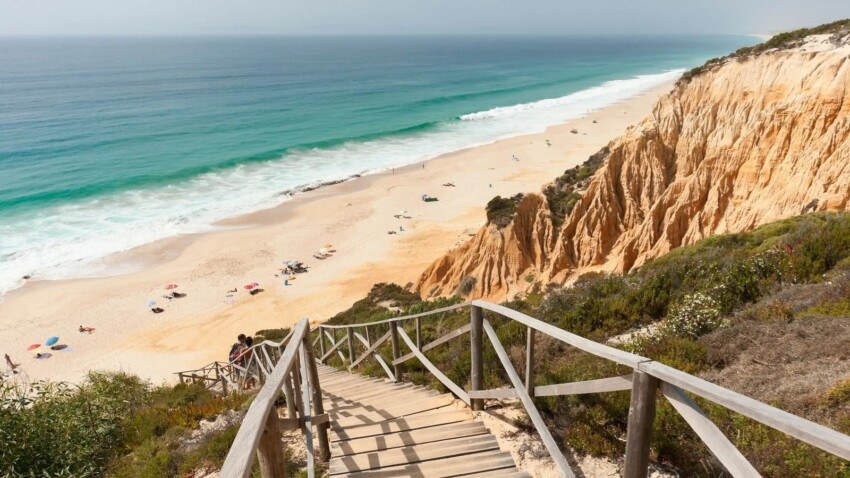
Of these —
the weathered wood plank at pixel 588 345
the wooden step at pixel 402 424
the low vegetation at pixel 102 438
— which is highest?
the weathered wood plank at pixel 588 345

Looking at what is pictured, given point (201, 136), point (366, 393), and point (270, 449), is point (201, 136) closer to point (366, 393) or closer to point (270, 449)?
point (366, 393)

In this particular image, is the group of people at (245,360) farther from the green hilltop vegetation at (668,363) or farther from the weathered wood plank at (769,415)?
the weathered wood plank at (769,415)

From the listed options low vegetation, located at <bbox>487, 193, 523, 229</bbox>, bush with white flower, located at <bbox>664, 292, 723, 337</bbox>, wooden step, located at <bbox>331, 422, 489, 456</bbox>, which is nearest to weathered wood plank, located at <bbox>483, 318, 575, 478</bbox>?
wooden step, located at <bbox>331, 422, 489, 456</bbox>

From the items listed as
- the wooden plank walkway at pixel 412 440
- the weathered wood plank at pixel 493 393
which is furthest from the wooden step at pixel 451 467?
the weathered wood plank at pixel 493 393

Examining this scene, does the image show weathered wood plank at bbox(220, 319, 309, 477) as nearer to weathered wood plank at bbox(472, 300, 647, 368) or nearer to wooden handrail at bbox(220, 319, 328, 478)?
wooden handrail at bbox(220, 319, 328, 478)

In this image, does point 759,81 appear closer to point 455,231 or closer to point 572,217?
point 572,217

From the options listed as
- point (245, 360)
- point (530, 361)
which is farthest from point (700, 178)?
point (530, 361)

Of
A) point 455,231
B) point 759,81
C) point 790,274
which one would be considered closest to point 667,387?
point 790,274
